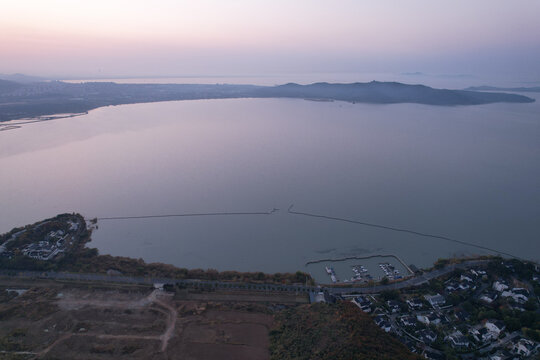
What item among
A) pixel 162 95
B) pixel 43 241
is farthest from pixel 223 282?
pixel 162 95

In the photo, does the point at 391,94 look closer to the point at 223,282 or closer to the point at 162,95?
the point at 162,95

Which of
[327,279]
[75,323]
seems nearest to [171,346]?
[75,323]

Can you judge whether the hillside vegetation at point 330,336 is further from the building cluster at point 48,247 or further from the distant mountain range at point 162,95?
the distant mountain range at point 162,95

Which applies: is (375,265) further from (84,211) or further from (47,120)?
(47,120)

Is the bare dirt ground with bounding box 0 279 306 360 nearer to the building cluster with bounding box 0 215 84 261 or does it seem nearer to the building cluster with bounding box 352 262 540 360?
the building cluster with bounding box 0 215 84 261

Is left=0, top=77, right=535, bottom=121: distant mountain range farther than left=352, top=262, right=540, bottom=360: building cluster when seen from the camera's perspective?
Yes

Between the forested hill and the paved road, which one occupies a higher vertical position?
the forested hill

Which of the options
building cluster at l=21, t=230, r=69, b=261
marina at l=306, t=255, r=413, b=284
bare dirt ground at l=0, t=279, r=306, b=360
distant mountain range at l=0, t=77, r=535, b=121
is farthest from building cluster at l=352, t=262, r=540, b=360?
distant mountain range at l=0, t=77, r=535, b=121
